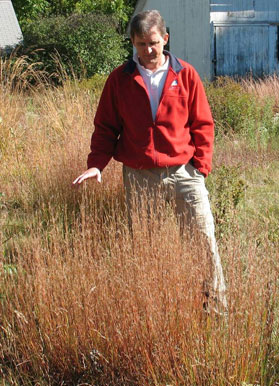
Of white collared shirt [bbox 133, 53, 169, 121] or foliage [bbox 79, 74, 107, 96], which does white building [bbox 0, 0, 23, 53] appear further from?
white collared shirt [bbox 133, 53, 169, 121]

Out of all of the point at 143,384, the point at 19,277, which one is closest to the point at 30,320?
the point at 19,277

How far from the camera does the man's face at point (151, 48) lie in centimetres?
334

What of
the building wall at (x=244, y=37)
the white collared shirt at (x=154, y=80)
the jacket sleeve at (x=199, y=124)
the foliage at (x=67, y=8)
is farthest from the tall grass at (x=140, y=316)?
the foliage at (x=67, y=8)

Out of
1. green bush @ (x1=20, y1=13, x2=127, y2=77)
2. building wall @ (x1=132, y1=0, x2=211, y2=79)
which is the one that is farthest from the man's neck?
green bush @ (x1=20, y1=13, x2=127, y2=77)

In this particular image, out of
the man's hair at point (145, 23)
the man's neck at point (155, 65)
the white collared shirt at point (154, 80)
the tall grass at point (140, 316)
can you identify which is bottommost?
the tall grass at point (140, 316)

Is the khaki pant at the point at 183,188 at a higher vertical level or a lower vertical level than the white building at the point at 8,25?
higher

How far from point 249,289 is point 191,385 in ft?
1.63

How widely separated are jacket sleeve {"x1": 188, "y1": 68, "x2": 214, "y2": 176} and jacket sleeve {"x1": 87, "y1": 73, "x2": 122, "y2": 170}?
454 mm

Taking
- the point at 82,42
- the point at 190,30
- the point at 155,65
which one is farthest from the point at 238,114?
the point at 82,42

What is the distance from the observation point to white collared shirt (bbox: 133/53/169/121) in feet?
11.6

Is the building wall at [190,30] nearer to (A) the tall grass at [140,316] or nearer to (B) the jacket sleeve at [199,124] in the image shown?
(B) the jacket sleeve at [199,124]

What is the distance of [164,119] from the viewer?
138 inches

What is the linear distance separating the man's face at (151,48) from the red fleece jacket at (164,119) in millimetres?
80

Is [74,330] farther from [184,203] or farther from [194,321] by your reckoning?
[184,203]
